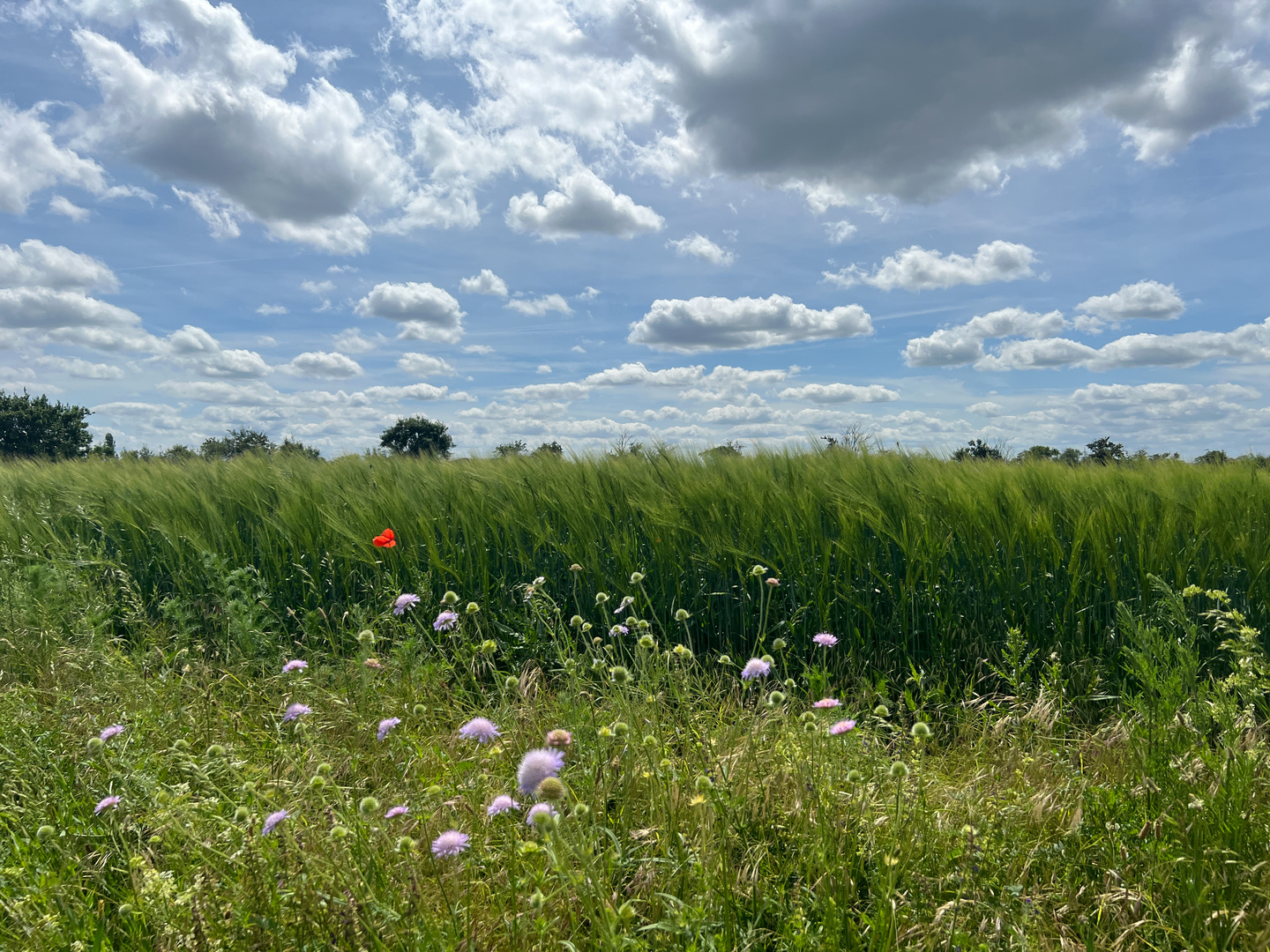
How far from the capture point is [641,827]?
1.92 m

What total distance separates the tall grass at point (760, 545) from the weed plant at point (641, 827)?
70cm

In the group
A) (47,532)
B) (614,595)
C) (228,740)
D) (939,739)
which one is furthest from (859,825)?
(47,532)

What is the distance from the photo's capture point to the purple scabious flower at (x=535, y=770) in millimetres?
1421

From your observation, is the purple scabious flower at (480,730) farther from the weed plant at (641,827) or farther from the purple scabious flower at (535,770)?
the purple scabious flower at (535,770)

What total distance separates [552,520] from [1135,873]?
324 cm

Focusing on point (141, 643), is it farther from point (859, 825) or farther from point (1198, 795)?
point (1198, 795)

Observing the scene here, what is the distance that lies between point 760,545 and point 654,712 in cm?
166

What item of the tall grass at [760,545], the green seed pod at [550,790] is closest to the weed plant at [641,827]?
the green seed pod at [550,790]

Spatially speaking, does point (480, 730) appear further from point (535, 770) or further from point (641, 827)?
point (641, 827)

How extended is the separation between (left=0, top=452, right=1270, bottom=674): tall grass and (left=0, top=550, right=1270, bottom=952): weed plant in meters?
0.70

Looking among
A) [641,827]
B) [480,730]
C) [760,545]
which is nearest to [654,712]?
[641,827]

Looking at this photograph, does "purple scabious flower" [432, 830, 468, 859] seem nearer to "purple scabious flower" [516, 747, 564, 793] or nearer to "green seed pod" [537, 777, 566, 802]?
"purple scabious flower" [516, 747, 564, 793]

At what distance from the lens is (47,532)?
5.73m

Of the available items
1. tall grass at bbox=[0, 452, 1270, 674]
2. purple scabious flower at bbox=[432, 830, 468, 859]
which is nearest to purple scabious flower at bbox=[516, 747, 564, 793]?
A: purple scabious flower at bbox=[432, 830, 468, 859]
